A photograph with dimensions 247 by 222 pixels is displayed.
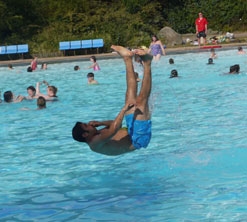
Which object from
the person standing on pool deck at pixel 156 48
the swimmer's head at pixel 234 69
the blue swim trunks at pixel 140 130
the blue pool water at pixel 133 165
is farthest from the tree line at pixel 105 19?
the blue swim trunks at pixel 140 130

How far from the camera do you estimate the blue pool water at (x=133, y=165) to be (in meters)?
5.81

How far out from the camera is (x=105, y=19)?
1168 inches

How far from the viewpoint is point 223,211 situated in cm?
550

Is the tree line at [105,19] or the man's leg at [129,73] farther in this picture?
the tree line at [105,19]

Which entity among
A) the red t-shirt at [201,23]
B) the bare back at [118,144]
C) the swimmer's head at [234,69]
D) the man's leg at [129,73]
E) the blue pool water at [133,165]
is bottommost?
the blue pool water at [133,165]

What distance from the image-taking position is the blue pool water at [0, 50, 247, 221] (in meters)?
5.81

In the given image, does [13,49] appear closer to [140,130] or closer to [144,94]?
[144,94]

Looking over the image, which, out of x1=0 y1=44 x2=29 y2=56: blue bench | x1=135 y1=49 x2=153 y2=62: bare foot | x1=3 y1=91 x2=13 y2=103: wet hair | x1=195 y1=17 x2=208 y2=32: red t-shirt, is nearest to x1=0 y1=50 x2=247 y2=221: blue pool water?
x1=3 y1=91 x2=13 y2=103: wet hair

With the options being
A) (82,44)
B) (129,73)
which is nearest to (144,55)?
(129,73)

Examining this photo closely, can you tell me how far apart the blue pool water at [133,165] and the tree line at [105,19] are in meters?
14.6

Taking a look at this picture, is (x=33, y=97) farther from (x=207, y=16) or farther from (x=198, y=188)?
(x=207, y=16)

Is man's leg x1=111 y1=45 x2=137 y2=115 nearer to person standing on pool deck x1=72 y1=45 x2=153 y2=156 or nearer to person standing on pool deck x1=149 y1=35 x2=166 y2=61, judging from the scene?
person standing on pool deck x1=72 y1=45 x2=153 y2=156

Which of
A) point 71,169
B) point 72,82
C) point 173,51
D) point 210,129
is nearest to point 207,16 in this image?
point 173,51

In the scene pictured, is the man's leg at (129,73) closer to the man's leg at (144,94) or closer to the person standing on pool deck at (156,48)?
the man's leg at (144,94)
